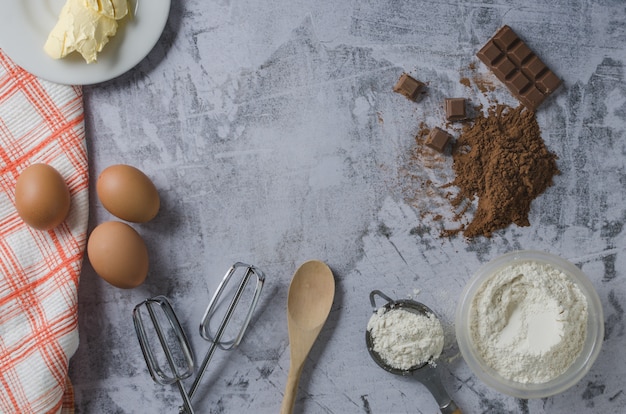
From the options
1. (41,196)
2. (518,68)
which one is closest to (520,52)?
(518,68)

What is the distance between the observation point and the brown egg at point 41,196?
4.40 ft

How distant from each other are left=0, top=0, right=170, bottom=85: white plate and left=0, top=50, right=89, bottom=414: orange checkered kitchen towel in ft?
0.15

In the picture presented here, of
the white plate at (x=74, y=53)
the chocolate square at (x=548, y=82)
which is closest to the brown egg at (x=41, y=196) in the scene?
the white plate at (x=74, y=53)

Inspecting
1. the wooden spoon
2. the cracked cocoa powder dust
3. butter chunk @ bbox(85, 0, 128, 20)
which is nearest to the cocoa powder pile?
the cracked cocoa powder dust

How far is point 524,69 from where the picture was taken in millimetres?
1490

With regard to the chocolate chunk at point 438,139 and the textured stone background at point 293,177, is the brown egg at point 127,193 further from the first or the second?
the chocolate chunk at point 438,139

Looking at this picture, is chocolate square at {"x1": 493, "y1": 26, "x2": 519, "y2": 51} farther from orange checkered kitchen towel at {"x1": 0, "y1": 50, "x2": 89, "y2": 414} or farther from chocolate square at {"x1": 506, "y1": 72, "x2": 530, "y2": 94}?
orange checkered kitchen towel at {"x1": 0, "y1": 50, "x2": 89, "y2": 414}

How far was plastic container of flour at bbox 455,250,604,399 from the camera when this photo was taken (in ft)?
4.56

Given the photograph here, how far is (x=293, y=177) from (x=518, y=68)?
581 millimetres

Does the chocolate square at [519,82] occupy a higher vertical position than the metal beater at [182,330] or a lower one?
higher

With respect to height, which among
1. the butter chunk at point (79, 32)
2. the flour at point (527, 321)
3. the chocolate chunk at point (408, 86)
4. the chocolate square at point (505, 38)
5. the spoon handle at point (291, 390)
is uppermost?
the chocolate square at point (505, 38)

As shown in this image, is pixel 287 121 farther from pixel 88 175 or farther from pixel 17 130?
pixel 17 130

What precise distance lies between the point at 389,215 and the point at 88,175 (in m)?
0.70

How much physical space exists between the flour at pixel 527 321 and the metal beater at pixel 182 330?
1.64ft
